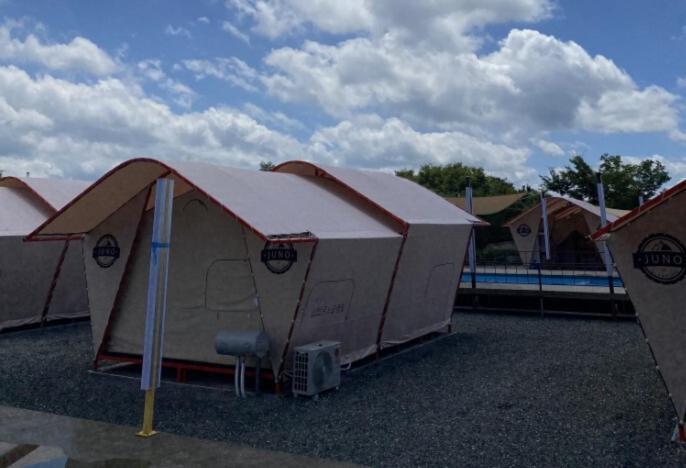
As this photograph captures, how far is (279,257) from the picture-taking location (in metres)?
9.26

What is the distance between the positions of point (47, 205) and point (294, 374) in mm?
11912

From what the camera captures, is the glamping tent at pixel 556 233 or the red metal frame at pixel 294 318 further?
the glamping tent at pixel 556 233

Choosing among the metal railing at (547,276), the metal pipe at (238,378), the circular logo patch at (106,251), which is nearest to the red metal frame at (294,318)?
the metal pipe at (238,378)

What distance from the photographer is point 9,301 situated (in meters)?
15.6

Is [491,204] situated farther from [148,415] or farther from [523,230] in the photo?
[148,415]

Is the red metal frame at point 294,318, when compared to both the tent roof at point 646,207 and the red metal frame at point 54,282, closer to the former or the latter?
the tent roof at point 646,207

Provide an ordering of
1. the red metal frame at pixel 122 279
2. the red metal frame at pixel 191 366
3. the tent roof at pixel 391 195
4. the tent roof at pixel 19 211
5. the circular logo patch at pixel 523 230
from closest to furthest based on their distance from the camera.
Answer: the red metal frame at pixel 191 366 < the red metal frame at pixel 122 279 < the tent roof at pixel 391 195 < the tent roof at pixel 19 211 < the circular logo patch at pixel 523 230

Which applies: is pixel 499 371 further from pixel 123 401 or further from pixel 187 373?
pixel 123 401

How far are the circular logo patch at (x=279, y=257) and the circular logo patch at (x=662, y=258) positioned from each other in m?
5.00

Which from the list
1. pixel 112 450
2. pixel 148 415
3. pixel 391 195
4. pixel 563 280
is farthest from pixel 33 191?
pixel 563 280

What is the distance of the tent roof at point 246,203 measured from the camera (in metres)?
8.85

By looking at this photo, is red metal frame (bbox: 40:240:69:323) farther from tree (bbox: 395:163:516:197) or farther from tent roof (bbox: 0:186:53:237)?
tree (bbox: 395:163:516:197)

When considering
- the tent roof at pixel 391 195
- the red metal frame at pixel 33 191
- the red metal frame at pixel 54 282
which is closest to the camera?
the tent roof at pixel 391 195

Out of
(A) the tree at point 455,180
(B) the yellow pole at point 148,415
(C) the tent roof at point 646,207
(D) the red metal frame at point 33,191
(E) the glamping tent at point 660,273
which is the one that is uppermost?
(A) the tree at point 455,180
